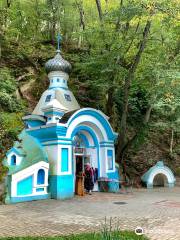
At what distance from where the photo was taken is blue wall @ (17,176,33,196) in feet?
44.4

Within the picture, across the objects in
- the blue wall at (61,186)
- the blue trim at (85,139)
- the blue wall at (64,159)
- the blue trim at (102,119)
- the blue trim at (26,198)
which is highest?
the blue trim at (102,119)

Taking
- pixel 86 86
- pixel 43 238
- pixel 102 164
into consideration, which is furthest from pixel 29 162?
pixel 86 86

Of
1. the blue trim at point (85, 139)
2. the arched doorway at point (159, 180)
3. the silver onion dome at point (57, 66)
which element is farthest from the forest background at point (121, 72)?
the blue trim at point (85, 139)

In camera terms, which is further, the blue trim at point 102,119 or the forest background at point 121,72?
the forest background at point 121,72

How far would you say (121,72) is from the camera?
18.7 m

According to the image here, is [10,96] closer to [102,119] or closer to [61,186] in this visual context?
Answer: [102,119]

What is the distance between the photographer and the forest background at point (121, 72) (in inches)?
682

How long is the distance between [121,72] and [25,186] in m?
8.31

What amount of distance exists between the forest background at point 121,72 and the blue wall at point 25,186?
157cm

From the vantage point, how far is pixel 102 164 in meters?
17.4

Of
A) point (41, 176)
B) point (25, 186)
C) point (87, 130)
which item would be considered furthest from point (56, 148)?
point (87, 130)

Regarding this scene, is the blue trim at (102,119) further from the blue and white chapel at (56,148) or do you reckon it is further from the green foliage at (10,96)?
the green foliage at (10,96)

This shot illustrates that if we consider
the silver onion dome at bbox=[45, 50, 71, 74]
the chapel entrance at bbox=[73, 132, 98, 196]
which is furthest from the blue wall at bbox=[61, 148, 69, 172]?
the silver onion dome at bbox=[45, 50, 71, 74]

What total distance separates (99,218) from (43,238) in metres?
3.12
